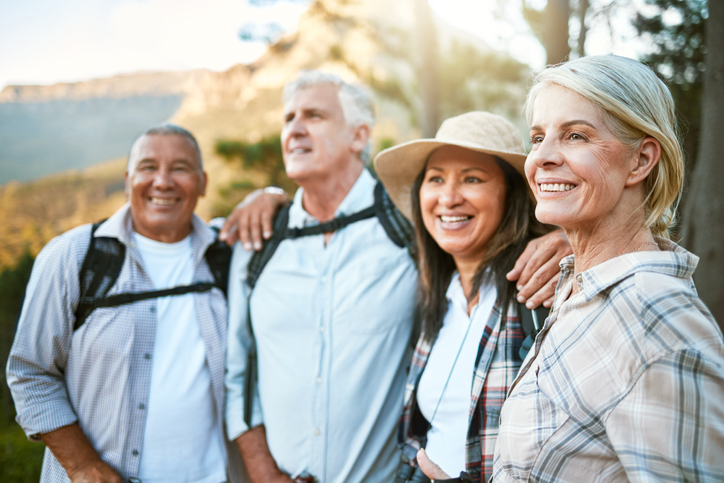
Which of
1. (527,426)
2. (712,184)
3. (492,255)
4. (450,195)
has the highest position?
(712,184)

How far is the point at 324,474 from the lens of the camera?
2168 millimetres

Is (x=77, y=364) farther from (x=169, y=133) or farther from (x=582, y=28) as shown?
(x=582, y=28)

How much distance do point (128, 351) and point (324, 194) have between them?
1293mm

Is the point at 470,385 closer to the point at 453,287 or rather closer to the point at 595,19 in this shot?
the point at 453,287

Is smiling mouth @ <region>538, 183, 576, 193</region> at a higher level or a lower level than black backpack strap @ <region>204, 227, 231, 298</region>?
higher

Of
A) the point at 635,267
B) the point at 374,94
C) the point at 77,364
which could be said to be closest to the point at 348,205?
the point at 77,364

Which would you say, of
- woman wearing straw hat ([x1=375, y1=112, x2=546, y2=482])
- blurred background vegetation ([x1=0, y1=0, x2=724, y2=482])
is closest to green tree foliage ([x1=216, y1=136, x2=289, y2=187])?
blurred background vegetation ([x1=0, y1=0, x2=724, y2=482])

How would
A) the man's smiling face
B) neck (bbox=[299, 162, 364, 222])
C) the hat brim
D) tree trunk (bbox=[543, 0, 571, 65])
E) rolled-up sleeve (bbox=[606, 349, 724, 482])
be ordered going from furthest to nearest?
tree trunk (bbox=[543, 0, 571, 65]) < neck (bbox=[299, 162, 364, 222]) < the man's smiling face < the hat brim < rolled-up sleeve (bbox=[606, 349, 724, 482])

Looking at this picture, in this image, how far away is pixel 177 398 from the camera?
7.21 feet

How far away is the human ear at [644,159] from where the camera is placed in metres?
1.21

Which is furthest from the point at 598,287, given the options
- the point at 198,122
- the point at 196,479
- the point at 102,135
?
the point at 198,122

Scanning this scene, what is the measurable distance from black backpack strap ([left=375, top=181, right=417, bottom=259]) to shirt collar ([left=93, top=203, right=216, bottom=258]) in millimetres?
959

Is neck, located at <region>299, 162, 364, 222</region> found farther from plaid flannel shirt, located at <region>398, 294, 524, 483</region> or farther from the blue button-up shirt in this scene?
plaid flannel shirt, located at <region>398, 294, 524, 483</region>

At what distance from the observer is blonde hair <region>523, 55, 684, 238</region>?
1188 mm
